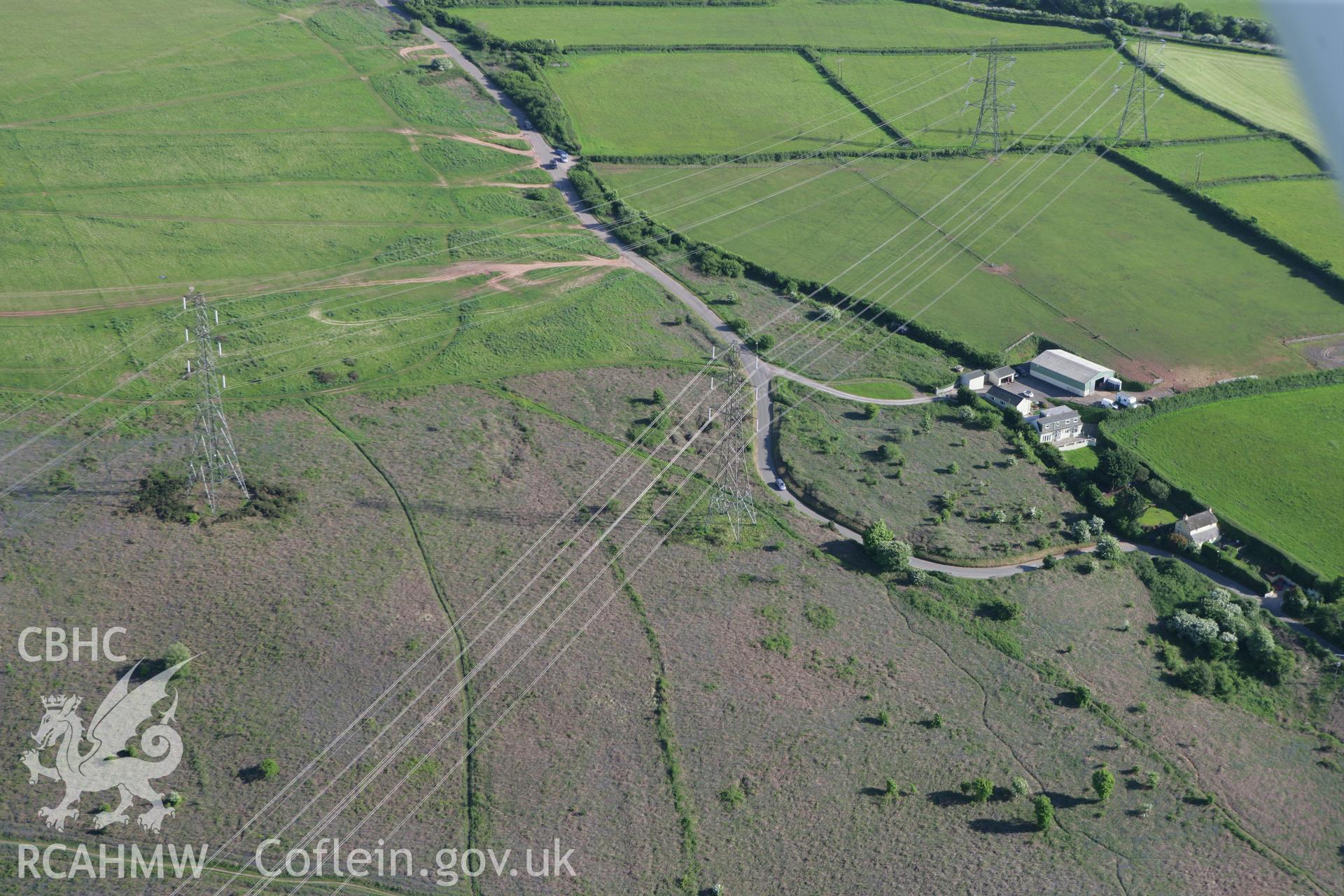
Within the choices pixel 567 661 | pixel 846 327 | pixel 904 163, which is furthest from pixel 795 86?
pixel 567 661

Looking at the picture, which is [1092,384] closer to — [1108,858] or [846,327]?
[846,327]

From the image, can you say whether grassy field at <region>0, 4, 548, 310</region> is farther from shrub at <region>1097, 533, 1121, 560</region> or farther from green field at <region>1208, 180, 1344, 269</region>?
green field at <region>1208, 180, 1344, 269</region>

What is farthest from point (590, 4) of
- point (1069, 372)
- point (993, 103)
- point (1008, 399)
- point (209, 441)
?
point (209, 441)

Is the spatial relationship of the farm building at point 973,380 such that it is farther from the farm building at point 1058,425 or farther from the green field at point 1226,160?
the green field at point 1226,160

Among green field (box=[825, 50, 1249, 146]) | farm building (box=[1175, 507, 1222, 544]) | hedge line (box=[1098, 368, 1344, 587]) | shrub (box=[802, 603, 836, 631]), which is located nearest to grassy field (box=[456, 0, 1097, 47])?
green field (box=[825, 50, 1249, 146])

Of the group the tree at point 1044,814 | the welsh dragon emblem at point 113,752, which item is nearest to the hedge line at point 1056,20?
the tree at point 1044,814

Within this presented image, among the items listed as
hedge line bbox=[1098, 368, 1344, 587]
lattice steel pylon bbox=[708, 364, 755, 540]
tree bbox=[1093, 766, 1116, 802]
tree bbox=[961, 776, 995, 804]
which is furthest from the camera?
hedge line bbox=[1098, 368, 1344, 587]
